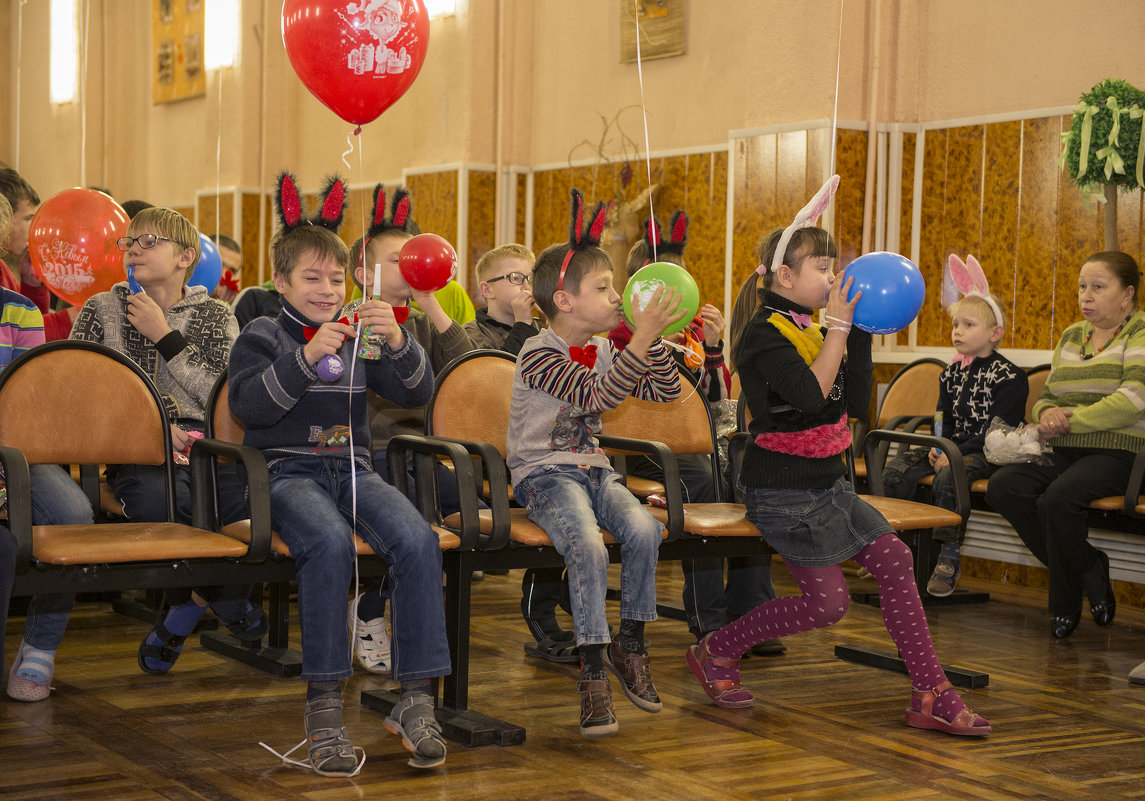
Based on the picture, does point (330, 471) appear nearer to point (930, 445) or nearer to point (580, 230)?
point (580, 230)

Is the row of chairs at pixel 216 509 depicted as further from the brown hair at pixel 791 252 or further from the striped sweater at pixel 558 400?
the brown hair at pixel 791 252

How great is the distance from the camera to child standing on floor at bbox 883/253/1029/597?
4969mm

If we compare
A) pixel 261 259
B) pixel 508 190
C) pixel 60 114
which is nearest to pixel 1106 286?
pixel 508 190

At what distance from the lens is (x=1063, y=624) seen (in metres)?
4.50

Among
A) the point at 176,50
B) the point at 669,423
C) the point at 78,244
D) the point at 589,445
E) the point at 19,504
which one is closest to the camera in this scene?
the point at 19,504

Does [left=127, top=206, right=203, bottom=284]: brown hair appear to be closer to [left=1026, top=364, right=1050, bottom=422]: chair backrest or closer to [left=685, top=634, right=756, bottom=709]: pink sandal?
[left=685, top=634, right=756, bottom=709]: pink sandal

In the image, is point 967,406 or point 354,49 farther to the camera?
point 967,406

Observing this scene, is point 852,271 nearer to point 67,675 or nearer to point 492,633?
point 492,633

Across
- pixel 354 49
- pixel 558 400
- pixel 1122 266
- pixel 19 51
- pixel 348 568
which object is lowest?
pixel 348 568

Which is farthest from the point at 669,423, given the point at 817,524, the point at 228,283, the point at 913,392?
the point at 228,283

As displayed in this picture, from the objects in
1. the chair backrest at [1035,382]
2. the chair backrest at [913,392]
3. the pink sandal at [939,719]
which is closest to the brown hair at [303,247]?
the pink sandal at [939,719]

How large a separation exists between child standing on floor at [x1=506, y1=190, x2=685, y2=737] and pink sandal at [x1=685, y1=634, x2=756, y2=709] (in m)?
0.31

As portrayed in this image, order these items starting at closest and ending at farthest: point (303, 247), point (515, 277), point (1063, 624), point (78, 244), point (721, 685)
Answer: point (303, 247) → point (721, 685) → point (515, 277) → point (78, 244) → point (1063, 624)

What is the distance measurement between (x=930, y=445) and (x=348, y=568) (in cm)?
207
